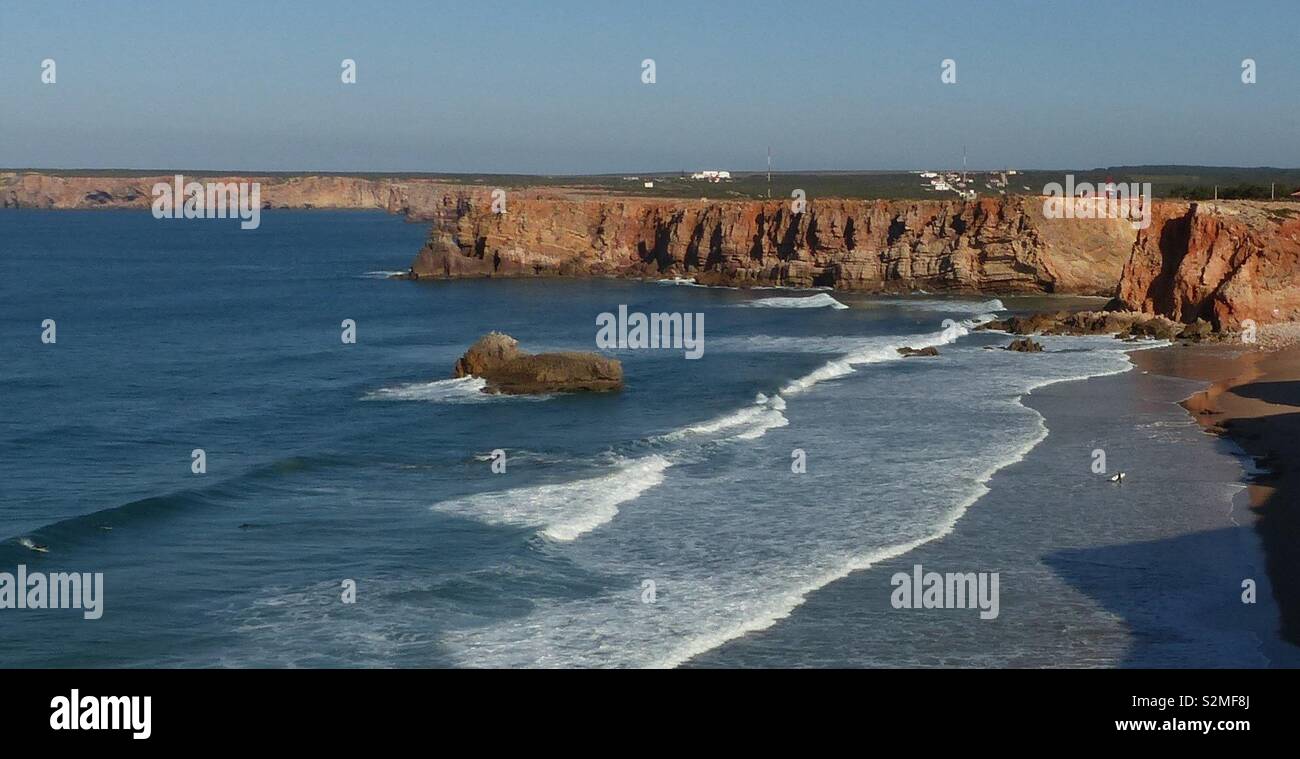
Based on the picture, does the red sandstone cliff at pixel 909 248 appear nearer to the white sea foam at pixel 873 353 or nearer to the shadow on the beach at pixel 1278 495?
the white sea foam at pixel 873 353

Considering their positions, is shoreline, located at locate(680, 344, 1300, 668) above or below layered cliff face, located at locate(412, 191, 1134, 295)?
below

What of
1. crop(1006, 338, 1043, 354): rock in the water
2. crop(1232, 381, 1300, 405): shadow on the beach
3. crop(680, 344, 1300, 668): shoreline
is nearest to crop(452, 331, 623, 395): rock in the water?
crop(680, 344, 1300, 668): shoreline

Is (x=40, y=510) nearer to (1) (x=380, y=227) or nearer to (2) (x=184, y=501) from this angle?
(2) (x=184, y=501)

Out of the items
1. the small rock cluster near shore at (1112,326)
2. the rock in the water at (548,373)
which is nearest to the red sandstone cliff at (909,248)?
the small rock cluster near shore at (1112,326)

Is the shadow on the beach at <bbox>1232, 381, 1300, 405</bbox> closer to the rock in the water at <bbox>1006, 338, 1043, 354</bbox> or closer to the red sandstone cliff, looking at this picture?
the rock in the water at <bbox>1006, 338, 1043, 354</bbox>

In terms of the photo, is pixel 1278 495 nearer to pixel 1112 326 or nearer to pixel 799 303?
pixel 1112 326
